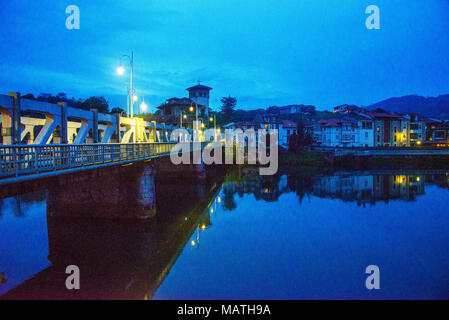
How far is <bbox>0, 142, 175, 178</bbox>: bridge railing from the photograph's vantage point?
9883 millimetres

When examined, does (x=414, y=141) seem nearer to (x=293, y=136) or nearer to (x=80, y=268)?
(x=293, y=136)

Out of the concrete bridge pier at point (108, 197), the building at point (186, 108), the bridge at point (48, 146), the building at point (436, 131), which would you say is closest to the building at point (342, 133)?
the building at point (436, 131)

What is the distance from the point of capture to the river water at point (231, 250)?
13.6 meters

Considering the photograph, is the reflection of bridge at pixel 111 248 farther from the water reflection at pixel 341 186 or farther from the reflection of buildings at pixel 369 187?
the reflection of buildings at pixel 369 187

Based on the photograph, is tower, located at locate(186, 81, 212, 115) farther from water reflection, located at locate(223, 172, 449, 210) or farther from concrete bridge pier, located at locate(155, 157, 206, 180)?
concrete bridge pier, located at locate(155, 157, 206, 180)

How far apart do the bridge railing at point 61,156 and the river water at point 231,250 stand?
4.96 meters

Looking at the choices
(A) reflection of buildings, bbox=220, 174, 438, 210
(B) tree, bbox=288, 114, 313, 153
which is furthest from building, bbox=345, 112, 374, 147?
(A) reflection of buildings, bbox=220, 174, 438, 210

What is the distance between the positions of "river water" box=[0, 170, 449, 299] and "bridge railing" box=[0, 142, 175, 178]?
496cm

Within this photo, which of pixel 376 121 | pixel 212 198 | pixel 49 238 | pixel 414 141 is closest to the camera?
pixel 49 238

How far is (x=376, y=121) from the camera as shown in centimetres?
8369

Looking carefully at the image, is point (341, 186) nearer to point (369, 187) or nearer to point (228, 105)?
point (369, 187)
